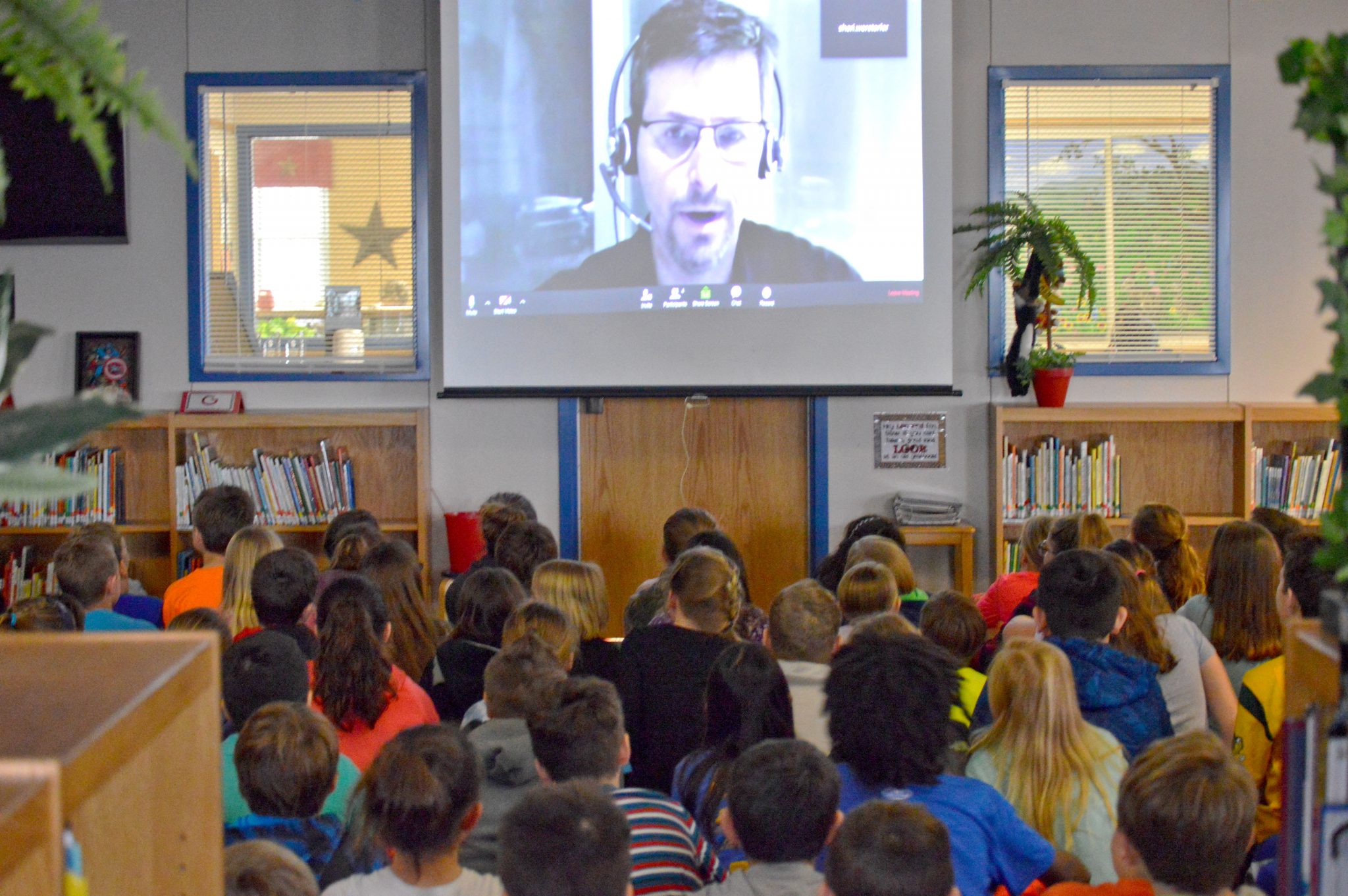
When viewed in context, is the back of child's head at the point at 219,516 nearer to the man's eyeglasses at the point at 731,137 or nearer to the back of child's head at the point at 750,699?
the back of child's head at the point at 750,699

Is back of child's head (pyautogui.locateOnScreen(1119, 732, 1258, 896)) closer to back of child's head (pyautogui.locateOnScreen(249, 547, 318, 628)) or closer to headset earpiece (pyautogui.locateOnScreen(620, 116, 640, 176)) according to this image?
back of child's head (pyautogui.locateOnScreen(249, 547, 318, 628))

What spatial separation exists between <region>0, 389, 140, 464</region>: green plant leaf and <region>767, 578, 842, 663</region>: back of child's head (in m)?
2.26

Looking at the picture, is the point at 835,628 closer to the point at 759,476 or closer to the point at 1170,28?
the point at 759,476

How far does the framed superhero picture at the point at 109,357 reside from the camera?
18.6 ft

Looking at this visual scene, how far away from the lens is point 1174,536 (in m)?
3.78

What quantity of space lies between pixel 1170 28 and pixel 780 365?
2.41 metres

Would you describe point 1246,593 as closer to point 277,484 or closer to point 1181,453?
point 1181,453

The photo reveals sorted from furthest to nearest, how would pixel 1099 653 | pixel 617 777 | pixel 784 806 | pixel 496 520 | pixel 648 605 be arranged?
pixel 496 520 < pixel 648 605 < pixel 1099 653 < pixel 617 777 < pixel 784 806

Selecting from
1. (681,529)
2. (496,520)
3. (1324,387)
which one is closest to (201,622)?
(496,520)

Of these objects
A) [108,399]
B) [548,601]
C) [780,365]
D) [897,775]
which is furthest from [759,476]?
[108,399]

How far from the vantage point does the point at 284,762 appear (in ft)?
6.64

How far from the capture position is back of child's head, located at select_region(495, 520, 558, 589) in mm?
3883

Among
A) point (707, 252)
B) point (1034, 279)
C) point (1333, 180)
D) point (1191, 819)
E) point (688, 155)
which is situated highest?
point (688, 155)

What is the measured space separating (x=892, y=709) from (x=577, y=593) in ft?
4.45
